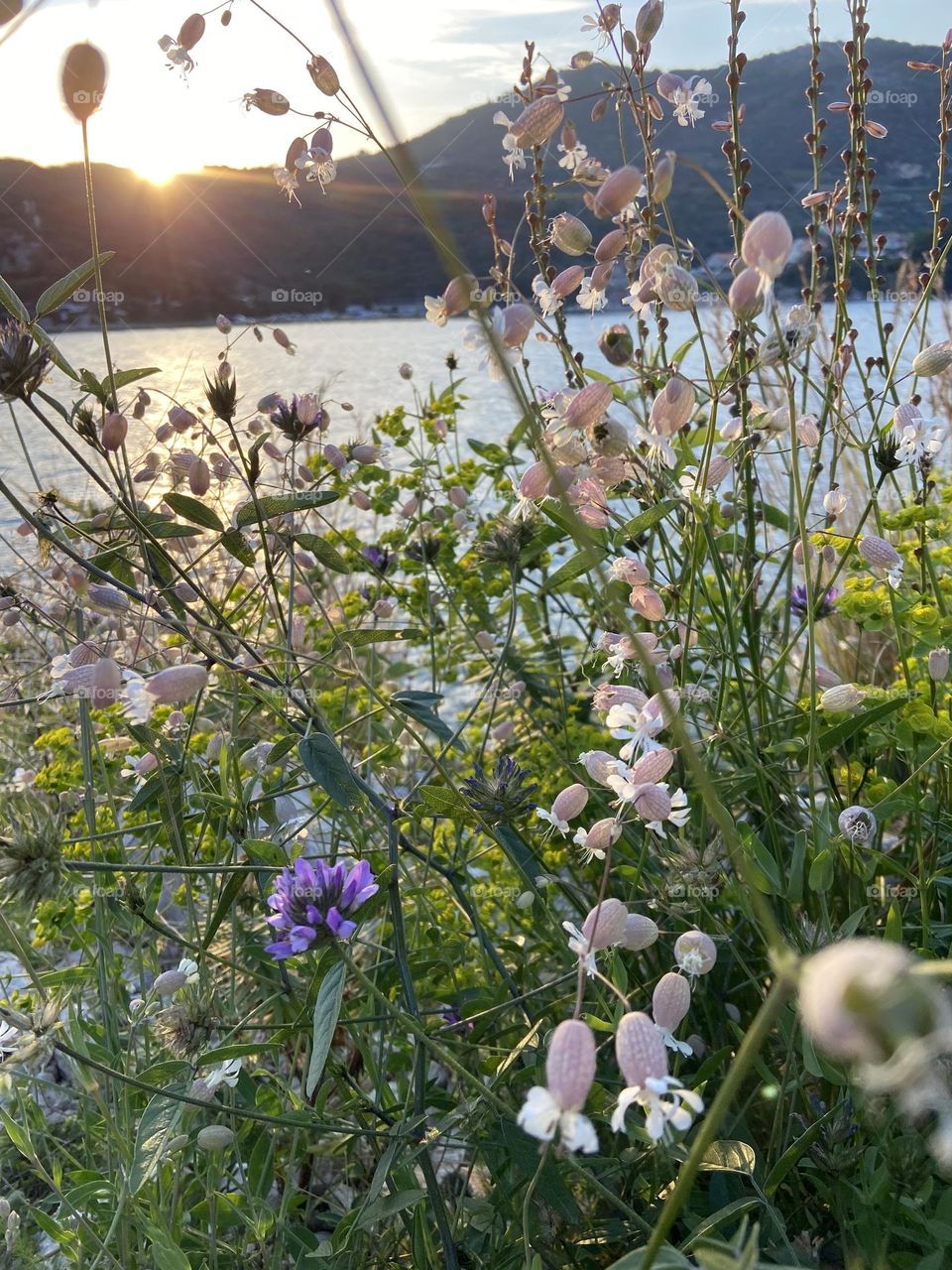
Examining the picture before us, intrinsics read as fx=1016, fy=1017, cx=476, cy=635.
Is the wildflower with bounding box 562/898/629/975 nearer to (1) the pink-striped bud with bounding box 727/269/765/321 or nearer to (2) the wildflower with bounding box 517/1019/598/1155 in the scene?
(2) the wildflower with bounding box 517/1019/598/1155

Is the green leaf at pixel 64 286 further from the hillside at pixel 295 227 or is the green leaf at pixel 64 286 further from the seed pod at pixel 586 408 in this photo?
the hillside at pixel 295 227

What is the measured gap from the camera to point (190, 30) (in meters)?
0.84

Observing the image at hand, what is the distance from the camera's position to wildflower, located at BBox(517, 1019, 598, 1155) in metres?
0.38

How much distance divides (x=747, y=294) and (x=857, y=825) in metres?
0.40

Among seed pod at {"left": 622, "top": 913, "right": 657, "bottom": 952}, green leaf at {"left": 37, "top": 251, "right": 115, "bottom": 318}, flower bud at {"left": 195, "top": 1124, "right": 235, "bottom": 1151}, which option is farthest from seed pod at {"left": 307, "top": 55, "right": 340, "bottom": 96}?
flower bud at {"left": 195, "top": 1124, "right": 235, "bottom": 1151}

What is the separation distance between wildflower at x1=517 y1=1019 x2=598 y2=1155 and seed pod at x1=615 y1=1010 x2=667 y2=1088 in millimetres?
32

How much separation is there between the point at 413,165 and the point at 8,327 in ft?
1.80

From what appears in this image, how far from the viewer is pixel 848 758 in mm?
1104

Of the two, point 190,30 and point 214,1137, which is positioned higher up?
point 190,30

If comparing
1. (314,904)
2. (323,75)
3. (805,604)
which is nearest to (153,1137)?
(314,904)

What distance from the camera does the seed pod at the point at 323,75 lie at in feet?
2.64

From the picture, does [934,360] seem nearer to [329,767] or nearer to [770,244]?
Result: [770,244]

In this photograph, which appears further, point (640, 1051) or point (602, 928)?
point (602, 928)

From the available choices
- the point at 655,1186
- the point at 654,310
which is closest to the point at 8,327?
the point at 654,310
